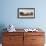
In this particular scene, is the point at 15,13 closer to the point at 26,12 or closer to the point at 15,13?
the point at 15,13

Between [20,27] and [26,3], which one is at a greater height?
[26,3]

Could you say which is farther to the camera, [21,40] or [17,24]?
[17,24]

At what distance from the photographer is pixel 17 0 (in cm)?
402

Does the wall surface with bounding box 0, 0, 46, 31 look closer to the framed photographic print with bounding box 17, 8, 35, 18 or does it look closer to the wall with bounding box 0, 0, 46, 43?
the wall with bounding box 0, 0, 46, 43

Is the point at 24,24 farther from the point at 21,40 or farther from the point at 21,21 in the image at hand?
the point at 21,40

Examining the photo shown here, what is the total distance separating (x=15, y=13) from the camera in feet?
13.2

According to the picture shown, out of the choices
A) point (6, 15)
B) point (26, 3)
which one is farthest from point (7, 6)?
point (26, 3)

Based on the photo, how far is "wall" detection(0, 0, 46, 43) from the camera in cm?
402

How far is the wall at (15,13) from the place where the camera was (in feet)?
13.2

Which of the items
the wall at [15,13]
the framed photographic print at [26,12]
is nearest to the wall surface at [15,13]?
the wall at [15,13]

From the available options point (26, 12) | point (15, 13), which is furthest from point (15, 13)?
point (26, 12)

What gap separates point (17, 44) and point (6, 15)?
1.10m

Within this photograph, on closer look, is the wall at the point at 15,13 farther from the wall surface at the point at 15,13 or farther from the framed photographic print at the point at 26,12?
the framed photographic print at the point at 26,12

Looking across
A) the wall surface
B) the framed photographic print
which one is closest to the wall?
the wall surface
